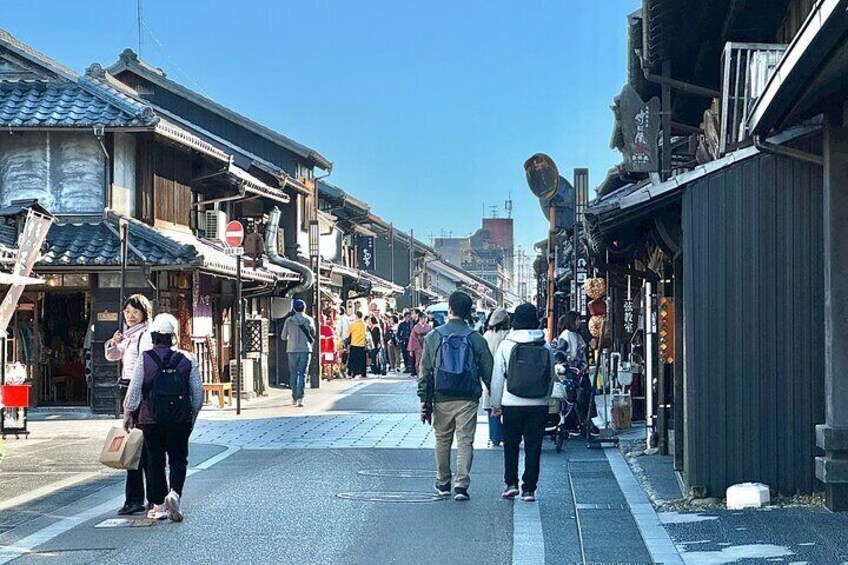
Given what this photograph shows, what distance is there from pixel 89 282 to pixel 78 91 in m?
3.46

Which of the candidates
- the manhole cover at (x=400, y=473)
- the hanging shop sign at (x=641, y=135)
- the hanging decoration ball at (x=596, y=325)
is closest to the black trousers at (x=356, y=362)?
the hanging decoration ball at (x=596, y=325)

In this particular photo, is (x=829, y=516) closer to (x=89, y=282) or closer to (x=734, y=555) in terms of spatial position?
(x=734, y=555)

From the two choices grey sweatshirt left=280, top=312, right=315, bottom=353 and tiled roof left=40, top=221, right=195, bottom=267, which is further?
grey sweatshirt left=280, top=312, right=315, bottom=353

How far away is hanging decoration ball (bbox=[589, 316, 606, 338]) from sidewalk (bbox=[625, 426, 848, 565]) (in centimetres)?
963

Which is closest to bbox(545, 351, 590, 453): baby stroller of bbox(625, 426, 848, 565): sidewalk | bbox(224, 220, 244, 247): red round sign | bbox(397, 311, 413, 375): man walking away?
bbox(625, 426, 848, 565): sidewalk

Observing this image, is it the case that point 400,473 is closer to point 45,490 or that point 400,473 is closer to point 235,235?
point 45,490

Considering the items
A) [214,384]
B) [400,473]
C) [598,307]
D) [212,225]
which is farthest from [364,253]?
[400,473]

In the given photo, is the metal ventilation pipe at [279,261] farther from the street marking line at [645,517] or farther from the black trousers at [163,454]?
the black trousers at [163,454]

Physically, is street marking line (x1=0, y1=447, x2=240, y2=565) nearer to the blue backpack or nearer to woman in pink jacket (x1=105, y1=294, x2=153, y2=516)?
woman in pink jacket (x1=105, y1=294, x2=153, y2=516)

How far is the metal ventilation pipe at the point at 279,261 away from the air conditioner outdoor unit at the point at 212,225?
3.48 meters

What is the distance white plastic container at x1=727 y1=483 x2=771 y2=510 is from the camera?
32.4 ft

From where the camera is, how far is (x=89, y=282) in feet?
70.6

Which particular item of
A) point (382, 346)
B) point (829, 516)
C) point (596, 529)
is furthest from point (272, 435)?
point (382, 346)

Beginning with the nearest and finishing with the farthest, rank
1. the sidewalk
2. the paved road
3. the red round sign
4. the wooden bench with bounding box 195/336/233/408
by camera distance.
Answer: the sidewalk → the paved road → the red round sign → the wooden bench with bounding box 195/336/233/408
